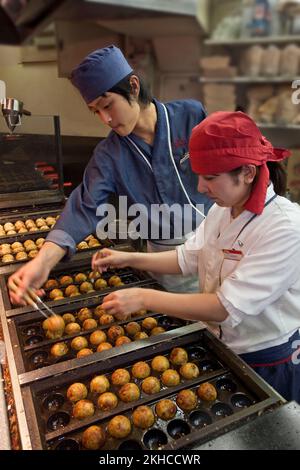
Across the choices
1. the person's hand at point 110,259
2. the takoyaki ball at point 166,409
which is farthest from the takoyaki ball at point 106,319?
the takoyaki ball at point 166,409

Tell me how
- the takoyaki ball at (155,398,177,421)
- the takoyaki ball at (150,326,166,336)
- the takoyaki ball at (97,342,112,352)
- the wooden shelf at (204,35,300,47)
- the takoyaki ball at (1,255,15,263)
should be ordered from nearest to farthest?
the wooden shelf at (204,35,300,47) < the takoyaki ball at (155,398,177,421) < the takoyaki ball at (97,342,112,352) < the takoyaki ball at (150,326,166,336) < the takoyaki ball at (1,255,15,263)

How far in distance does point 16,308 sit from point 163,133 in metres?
1.14

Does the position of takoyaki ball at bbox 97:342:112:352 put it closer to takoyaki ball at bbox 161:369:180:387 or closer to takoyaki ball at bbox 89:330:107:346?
takoyaki ball at bbox 89:330:107:346

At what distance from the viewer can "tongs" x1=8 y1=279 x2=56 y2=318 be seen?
1394 millimetres

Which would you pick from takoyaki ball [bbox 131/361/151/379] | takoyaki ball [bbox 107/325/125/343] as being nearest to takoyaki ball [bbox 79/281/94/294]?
takoyaki ball [bbox 107/325/125/343]

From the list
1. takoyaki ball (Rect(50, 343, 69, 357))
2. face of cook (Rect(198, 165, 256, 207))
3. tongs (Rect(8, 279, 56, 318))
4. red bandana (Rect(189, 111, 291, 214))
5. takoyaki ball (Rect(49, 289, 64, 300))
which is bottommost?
takoyaki ball (Rect(50, 343, 69, 357))

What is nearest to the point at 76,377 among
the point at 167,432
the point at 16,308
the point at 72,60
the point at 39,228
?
the point at 167,432

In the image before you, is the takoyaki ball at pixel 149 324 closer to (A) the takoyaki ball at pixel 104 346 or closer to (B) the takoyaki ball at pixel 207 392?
(A) the takoyaki ball at pixel 104 346

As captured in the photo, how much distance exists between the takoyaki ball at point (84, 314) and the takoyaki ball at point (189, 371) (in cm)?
49

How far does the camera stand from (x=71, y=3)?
1.36 ft

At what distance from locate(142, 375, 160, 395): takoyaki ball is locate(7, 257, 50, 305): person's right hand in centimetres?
57

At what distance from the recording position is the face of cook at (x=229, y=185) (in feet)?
3.85

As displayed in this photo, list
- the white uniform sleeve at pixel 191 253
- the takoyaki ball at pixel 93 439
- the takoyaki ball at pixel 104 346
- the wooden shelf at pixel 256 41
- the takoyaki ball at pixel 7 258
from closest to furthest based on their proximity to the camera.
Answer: the wooden shelf at pixel 256 41
the takoyaki ball at pixel 93 439
the takoyaki ball at pixel 104 346
the white uniform sleeve at pixel 191 253
the takoyaki ball at pixel 7 258

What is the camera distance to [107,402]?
113cm
